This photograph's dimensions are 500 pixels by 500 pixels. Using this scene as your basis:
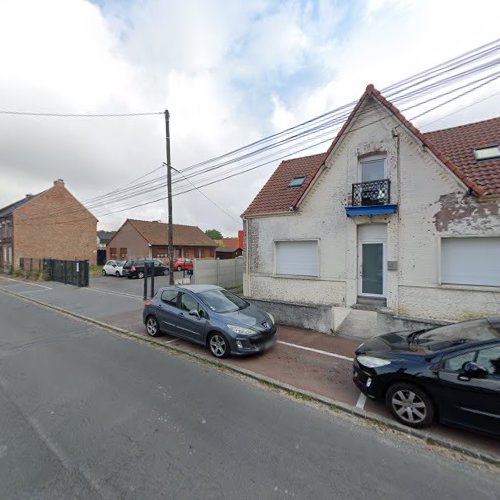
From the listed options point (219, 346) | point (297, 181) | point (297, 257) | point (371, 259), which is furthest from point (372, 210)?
point (219, 346)

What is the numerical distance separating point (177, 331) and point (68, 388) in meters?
2.55

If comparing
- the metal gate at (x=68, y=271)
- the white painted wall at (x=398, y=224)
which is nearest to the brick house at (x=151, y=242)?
the metal gate at (x=68, y=271)

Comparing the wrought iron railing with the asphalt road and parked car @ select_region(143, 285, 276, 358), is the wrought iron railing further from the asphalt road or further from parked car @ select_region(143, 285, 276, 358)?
the asphalt road

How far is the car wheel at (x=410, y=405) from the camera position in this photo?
3467mm

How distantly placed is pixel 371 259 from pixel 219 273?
29.4ft

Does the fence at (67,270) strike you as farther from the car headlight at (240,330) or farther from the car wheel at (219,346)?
the car headlight at (240,330)

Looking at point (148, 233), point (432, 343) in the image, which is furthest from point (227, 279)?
point (148, 233)

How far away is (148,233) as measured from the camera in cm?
3397

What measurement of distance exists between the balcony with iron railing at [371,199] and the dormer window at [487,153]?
2.42 meters

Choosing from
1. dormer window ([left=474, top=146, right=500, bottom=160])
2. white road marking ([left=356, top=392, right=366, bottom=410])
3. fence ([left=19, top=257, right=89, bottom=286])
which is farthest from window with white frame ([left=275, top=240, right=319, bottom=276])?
fence ([left=19, top=257, right=89, bottom=286])

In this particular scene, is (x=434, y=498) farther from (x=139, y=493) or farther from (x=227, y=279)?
(x=227, y=279)

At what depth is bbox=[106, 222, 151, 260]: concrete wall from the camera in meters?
32.3

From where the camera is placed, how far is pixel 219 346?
5805mm

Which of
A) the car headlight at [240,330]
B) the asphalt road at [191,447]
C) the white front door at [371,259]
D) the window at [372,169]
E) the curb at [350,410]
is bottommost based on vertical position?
the curb at [350,410]
